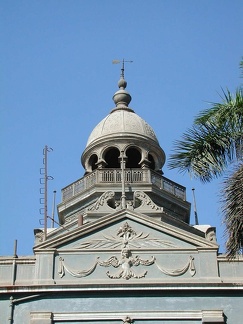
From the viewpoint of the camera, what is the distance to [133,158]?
39.0 m

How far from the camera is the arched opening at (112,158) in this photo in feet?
125

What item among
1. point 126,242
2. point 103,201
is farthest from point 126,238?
point 103,201

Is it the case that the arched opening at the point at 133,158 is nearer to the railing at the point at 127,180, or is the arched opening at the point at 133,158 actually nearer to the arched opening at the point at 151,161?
the arched opening at the point at 151,161

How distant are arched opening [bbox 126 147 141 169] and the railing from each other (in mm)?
1986

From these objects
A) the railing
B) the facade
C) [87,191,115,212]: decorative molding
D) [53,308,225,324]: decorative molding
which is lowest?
[53,308,225,324]: decorative molding

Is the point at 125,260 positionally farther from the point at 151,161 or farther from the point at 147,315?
the point at 151,161

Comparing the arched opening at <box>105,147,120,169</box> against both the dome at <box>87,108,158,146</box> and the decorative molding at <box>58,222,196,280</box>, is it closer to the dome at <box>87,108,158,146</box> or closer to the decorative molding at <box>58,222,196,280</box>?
the dome at <box>87,108,158,146</box>

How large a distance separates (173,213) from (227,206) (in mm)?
20491

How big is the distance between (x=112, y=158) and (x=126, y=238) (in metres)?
9.91

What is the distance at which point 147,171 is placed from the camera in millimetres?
36281

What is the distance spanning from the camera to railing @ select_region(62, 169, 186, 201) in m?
36.0

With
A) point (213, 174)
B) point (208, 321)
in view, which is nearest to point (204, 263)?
point (208, 321)

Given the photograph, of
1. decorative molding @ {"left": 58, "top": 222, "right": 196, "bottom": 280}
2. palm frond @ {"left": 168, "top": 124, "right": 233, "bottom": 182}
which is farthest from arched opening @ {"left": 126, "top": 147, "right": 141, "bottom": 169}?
palm frond @ {"left": 168, "top": 124, "right": 233, "bottom": 182}

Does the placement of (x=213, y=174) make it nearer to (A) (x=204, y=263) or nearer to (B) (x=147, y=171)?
(A) (x=204, y=263)
